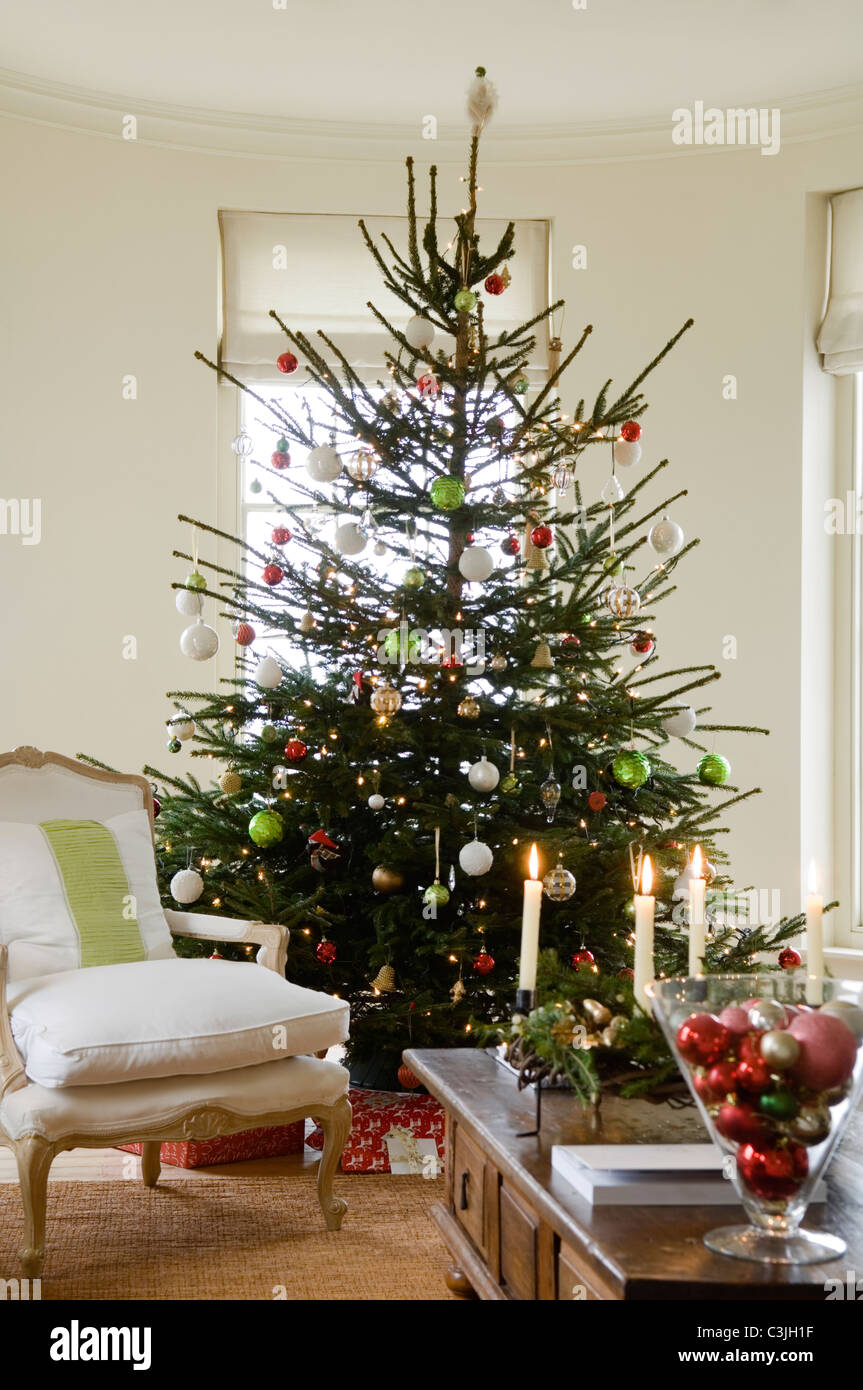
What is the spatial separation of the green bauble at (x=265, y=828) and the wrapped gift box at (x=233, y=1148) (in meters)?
0.66

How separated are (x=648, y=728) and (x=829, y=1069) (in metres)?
2.07

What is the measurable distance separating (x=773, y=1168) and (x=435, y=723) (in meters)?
2.04

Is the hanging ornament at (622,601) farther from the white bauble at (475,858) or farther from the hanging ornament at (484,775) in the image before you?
the white bauble at (475,858)

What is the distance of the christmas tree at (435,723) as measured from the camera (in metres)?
3.19

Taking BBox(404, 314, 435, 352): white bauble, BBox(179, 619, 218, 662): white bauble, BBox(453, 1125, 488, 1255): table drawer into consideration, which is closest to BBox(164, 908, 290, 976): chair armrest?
BBox(179, 619, 218, 662): white bauble

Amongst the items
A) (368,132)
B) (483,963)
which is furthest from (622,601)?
(368,132)

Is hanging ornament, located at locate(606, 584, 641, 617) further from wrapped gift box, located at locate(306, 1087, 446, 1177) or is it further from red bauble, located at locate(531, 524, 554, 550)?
wrapped gift box, located at locate(306, 1087, 446, 1177)

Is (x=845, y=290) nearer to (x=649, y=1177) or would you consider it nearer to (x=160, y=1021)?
(x=160, y=1021)

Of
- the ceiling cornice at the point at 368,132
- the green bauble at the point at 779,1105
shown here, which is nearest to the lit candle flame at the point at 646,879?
the green bauble at the point at 779,1105

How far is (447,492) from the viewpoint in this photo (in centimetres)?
311

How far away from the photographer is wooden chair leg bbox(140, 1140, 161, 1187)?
2826 millimetres

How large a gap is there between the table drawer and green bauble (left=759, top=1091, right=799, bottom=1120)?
66 cm
